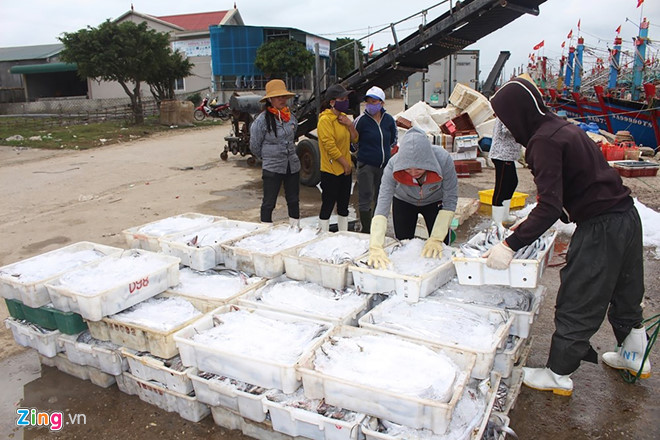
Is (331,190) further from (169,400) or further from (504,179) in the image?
(169,400)

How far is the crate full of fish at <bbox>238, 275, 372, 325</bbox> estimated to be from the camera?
9.98 ft

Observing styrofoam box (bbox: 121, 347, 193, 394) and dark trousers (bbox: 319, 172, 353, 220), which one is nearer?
styrofoam box (bbox: 121, 347, 193, 394)

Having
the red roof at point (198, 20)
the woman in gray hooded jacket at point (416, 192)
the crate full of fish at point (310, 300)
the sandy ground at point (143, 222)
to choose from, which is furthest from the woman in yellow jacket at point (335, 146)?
the red roof at point (198, 20)

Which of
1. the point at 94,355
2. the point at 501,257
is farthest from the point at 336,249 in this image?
the point at 94,355

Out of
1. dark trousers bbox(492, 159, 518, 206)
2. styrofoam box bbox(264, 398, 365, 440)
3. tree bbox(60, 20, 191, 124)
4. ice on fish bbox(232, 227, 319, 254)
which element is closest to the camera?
styrofoam box bbox(264, 398, 365, 440)

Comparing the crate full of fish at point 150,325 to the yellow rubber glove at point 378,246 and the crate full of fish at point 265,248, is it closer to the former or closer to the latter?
the crate full of fish at point 265,248

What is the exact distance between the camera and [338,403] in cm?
235

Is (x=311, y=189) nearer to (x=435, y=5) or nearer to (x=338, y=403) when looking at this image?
(x=435, y=5)

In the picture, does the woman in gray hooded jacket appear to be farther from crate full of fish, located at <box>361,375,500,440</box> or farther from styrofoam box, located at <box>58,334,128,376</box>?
styrofoam box, located at <box>58,334,128,376</box>

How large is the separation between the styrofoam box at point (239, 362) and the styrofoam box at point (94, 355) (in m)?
0.61

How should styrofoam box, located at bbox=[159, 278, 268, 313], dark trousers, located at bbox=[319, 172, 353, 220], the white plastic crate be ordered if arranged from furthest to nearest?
1. dark trousers, located at bbox=[319, 172, 353, 220]
2. styrofoam box, located at bbox=[159, 278, 268, 313]
3. the white plastic crate

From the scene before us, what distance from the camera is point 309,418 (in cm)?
236

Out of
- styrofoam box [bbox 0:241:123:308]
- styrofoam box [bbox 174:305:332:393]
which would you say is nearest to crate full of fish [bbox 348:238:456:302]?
styrofoam box [bbox 174:305:332:393]

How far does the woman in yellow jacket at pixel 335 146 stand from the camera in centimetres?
567
